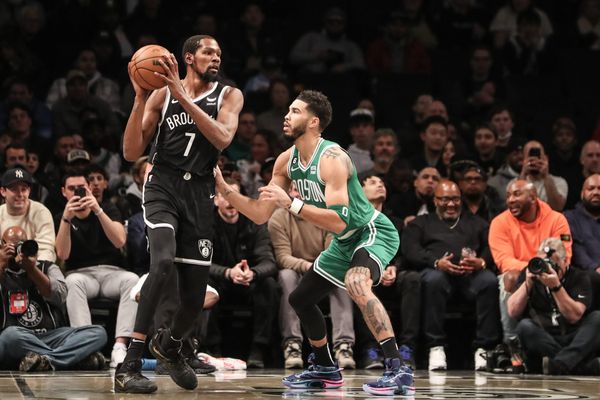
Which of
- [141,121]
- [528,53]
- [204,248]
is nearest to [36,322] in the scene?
[204,248]

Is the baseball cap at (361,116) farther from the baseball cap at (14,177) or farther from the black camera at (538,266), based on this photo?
the baseball cap at (14,177)

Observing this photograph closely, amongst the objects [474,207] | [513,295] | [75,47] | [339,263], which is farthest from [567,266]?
[75,47]

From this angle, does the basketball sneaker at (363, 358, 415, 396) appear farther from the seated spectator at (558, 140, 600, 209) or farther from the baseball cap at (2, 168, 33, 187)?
the seated spectator at (558, 140, 600, 209)

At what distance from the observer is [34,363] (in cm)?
879

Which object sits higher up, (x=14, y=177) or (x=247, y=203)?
(x=14, y=177)

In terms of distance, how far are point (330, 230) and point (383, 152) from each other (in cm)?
478

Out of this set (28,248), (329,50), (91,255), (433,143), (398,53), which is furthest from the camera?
(398,53)

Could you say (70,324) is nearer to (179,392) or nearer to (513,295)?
(179,392)

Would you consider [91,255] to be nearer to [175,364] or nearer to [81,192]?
[81,192]

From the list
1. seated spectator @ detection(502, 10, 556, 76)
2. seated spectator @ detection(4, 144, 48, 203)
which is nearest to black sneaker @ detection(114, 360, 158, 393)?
seated spectator @ detection(4, 144, 48, 203)

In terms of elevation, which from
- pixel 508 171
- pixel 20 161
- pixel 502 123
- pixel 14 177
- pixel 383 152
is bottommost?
pixel 14 177

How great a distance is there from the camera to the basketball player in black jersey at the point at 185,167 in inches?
267

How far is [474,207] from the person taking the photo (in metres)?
11.0

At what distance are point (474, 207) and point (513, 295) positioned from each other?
1551 mm
